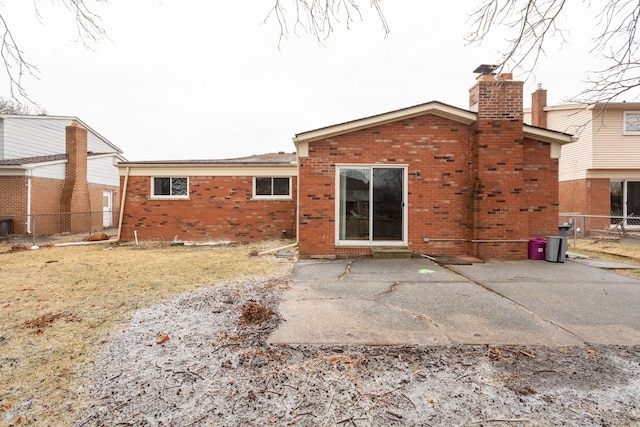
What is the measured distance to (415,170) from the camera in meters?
8.90

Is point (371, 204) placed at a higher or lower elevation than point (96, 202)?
lower

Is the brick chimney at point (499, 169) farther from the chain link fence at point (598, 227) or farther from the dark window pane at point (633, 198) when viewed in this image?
the dark window pane at point (633, 198)

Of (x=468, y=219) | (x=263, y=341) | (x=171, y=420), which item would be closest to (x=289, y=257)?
(x=468, y=219)

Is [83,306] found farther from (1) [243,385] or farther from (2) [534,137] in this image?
(2) [534,137]

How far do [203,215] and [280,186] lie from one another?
128 inches

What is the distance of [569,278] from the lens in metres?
6.29

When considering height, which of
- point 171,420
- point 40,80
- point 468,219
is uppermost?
point 40,80

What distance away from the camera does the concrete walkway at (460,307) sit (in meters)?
3.51

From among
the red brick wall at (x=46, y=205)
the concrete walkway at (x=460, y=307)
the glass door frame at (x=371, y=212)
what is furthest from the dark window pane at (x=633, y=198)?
the red brick wall at (x=46, y=205)

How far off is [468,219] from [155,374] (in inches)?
317

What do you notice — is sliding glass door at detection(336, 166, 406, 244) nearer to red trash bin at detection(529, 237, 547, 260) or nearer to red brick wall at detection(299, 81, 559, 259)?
red brick wall at detection(299, 81, 559, 259)

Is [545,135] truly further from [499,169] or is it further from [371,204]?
[371,204]

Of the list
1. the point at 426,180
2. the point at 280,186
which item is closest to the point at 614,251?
the point at 426,180

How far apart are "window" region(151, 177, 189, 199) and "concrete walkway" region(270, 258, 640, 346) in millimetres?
8317
